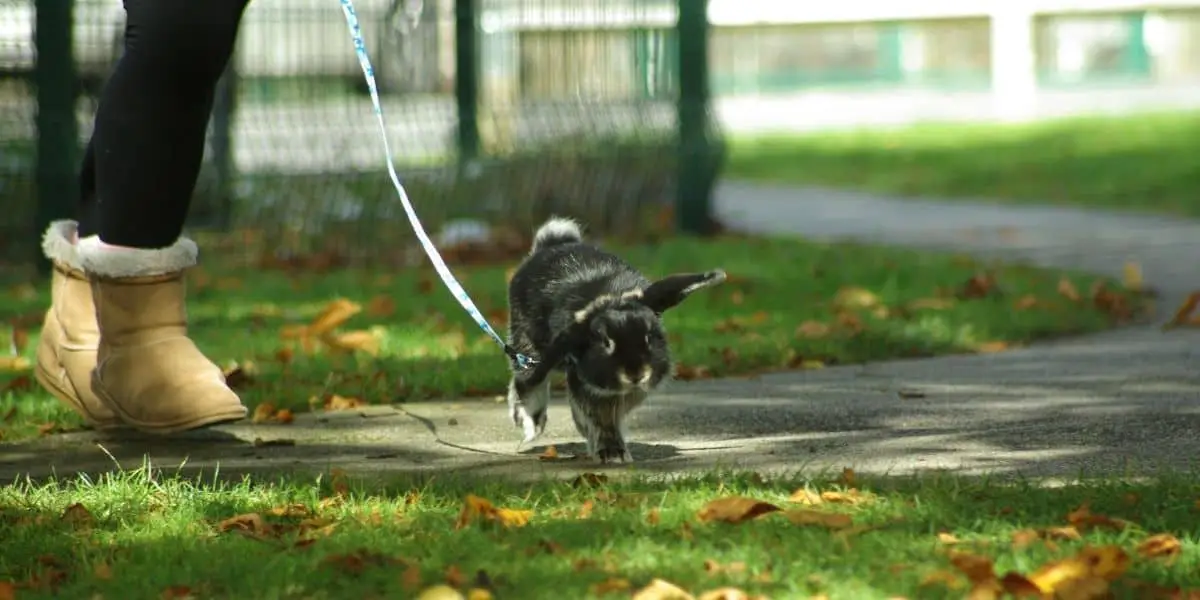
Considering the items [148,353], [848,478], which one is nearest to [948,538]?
[848,478]

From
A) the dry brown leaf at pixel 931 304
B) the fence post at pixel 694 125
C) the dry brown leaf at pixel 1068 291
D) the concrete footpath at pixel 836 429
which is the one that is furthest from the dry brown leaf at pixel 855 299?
the fence post at pixel 694 125

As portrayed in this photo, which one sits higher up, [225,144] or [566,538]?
[225,144]

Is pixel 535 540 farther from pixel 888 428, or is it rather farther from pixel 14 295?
pixel 14 295

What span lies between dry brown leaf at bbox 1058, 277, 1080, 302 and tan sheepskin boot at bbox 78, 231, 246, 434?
4329 mm

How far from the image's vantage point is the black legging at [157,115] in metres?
4.50

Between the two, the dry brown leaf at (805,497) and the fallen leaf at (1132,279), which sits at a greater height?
the dry brown leaf at (805,497)

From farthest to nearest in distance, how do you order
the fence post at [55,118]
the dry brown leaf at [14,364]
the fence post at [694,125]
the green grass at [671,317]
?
the fence post at [694,125] < the fence post at [55,118] < the dry brown leaf at [14,364] < the green grass at [671,317]

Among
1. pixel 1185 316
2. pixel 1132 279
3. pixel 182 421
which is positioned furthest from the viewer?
pixel 1132 279

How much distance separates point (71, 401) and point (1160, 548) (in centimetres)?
300

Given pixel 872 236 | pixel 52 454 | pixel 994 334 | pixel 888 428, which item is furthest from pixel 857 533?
pixel 872 236

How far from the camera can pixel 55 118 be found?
916 cm

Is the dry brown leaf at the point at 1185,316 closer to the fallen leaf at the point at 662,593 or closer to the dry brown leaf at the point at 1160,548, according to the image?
the dry brown leaf at the point at 1160,548

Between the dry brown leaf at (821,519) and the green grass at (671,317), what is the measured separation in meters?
2.37

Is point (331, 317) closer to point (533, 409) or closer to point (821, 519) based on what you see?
point (533, 409)
